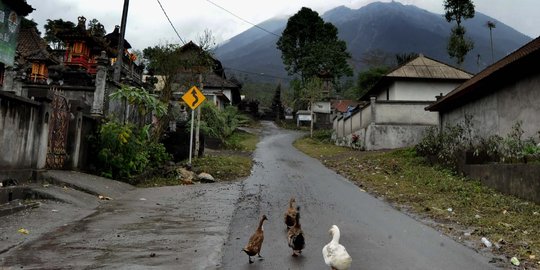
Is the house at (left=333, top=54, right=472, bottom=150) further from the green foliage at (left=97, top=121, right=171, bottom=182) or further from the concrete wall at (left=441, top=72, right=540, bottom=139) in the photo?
the green foliage at (left=97, top=121, right=171, bottom=182)

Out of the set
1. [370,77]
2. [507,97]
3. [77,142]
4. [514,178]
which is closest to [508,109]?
[507,97]

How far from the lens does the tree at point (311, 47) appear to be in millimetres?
64688

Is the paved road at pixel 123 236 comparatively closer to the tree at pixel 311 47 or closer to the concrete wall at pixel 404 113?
the concrete wall at pixel 404 113

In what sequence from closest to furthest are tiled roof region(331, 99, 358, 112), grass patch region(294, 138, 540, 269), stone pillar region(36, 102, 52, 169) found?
grass patch region(294, 138, 540, 269)
stone pillar region(36, 102, 52, 169)
tiled roof region(331, 99, 358, 112)

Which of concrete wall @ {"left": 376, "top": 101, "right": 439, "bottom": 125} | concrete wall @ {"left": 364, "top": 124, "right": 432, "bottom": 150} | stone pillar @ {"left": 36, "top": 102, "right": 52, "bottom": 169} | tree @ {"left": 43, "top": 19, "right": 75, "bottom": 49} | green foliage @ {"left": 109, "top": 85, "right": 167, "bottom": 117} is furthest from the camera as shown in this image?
tree @ {"left": 43, "top": 19, "right": 75, "bottom": 49}

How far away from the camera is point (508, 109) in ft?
45.0

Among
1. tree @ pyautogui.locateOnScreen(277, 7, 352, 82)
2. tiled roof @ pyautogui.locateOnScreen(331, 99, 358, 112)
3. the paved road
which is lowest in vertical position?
the paved road

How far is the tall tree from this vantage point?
4359 centimetres

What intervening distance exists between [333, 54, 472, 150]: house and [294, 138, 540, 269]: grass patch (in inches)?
281

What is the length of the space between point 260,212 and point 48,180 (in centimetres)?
465

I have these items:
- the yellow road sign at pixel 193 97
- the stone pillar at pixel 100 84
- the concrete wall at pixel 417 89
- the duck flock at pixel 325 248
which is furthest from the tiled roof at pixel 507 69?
the stone pillar at pixel 100 84

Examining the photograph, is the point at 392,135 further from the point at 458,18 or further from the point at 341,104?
the point at 341,104

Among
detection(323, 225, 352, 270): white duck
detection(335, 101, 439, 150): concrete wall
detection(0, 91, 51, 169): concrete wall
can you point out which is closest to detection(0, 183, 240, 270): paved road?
Result: detection(323, 225, 352, 270): white duck

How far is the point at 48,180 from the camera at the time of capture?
32.1 feet
